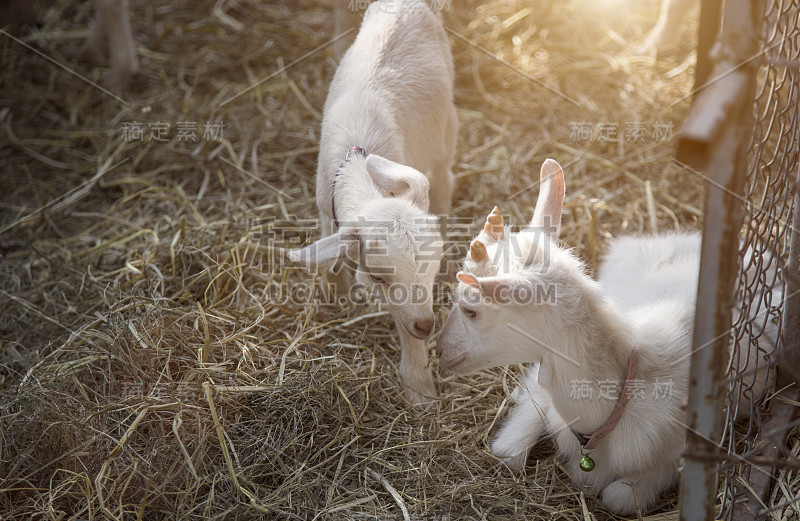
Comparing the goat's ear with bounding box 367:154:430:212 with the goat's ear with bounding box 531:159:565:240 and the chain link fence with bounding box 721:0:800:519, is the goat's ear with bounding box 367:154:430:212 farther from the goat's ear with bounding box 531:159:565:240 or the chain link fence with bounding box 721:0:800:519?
the chain link fence with bounding box 721:0:800:519

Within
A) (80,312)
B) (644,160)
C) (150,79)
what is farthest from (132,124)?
Answer: (644,160)

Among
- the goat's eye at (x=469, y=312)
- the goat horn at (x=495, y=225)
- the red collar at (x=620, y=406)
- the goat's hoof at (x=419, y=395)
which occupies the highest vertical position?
the goat horn at (x=495, y=225)

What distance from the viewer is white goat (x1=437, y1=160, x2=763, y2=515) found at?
2363 millimetres

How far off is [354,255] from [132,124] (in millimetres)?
2690

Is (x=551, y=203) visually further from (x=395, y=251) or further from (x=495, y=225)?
(x=395, y=251)

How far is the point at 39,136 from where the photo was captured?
16.2 ft

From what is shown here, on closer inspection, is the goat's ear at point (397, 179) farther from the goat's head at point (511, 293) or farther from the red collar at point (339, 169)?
the goat's head at point (511, 293)

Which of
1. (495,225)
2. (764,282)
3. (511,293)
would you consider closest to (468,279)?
(511,293)

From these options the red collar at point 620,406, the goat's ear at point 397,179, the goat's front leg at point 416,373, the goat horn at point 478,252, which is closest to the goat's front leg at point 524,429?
the red collar at point 620,406

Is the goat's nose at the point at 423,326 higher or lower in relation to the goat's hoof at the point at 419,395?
higher

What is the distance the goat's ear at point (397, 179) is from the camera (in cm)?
294

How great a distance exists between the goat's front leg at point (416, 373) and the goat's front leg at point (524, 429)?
391 mm

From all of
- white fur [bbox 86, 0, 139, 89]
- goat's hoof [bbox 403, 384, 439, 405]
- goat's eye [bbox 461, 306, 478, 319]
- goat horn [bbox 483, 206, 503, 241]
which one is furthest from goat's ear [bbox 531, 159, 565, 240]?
white fur [bbox 86, 0, 139, 89]

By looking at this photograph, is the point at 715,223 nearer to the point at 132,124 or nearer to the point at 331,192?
the point at 331,192
